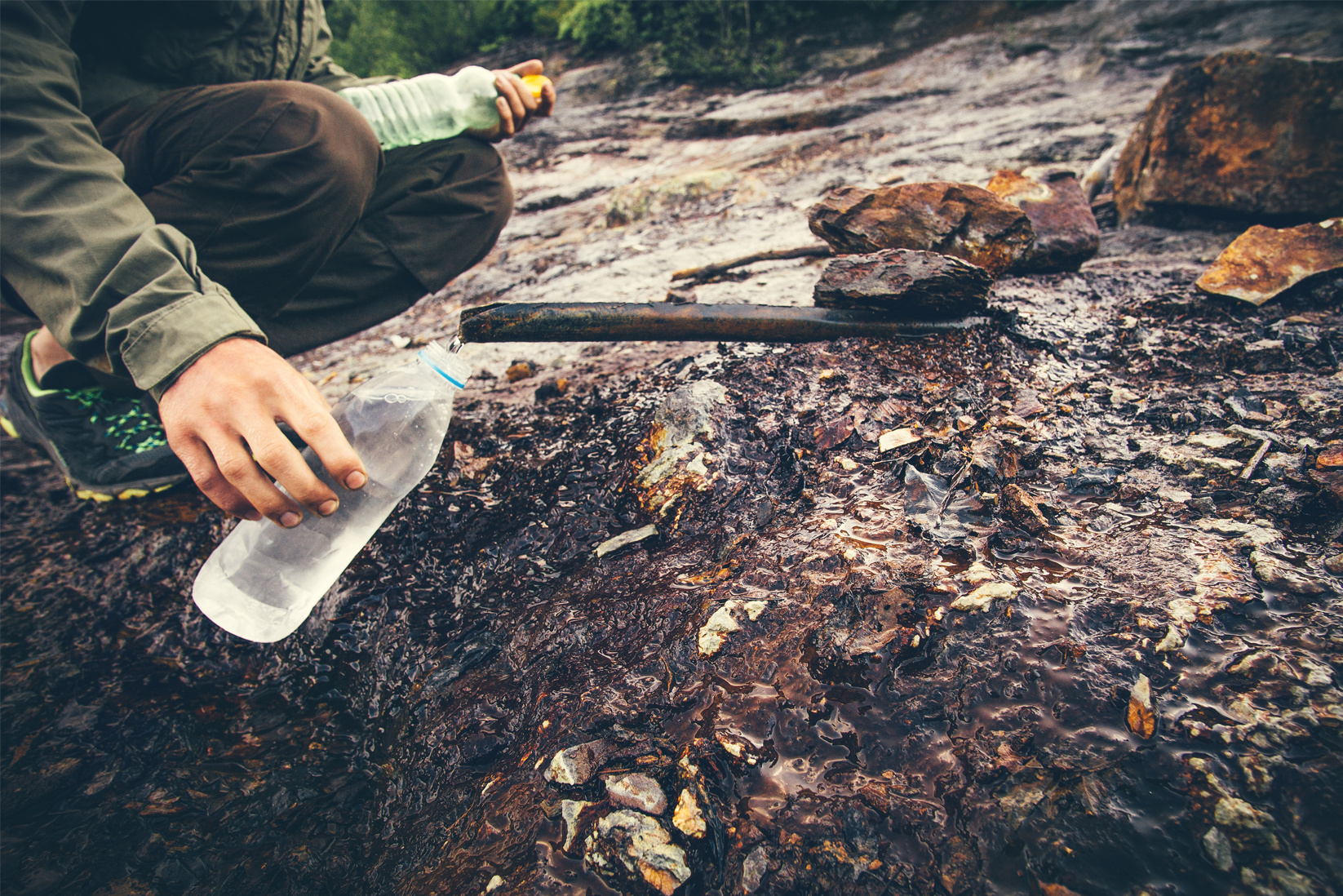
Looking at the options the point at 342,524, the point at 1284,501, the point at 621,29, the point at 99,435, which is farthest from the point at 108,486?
the point at 621,29

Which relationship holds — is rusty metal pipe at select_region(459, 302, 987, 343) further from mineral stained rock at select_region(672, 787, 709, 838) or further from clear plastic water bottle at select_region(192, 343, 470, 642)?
mineral stained rock at select_region(672, 787, 709, 838)

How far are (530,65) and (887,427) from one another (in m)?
1.99

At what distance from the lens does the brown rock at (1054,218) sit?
215cm

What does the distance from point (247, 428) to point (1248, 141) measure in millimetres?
3337

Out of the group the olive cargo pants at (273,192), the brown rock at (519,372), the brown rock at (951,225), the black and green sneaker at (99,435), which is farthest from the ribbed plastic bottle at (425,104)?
the brown rock at (951,225)

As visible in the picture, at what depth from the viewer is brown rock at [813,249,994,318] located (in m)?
1.72

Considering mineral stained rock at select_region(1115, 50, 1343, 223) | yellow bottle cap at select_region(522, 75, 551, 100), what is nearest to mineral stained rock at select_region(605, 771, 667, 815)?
yellow bottle cap at select_region(522, 75, 551, 100)

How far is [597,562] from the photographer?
4.54 ft

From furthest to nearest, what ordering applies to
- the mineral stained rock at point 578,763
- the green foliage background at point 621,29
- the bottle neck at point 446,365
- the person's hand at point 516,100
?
the green foliage background at point 621,29 → the person's hand at point 516,100 → the bottle neck at point 446,365 → the mineral stained rock at point 578,763

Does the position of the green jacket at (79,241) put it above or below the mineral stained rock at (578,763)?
above

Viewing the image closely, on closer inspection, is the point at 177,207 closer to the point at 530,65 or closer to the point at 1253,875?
the point at 530,65

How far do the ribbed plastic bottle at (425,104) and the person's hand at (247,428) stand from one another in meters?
1.48

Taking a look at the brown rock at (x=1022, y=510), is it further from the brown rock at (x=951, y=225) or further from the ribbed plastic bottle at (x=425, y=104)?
the ribbed plastic bottle at (x=425, y=104)

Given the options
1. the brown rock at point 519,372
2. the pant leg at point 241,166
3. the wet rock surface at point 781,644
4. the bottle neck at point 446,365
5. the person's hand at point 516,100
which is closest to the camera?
the wet rock surface at point 781,644
